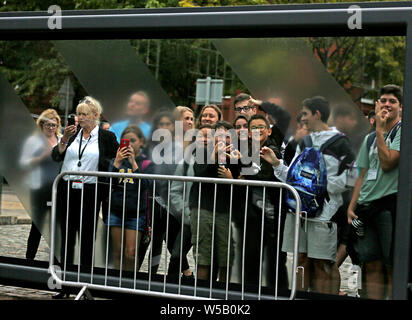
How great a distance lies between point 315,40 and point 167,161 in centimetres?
152

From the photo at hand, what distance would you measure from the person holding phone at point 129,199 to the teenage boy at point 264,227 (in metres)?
0.85

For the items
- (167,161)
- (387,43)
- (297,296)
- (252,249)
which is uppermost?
(387,43)

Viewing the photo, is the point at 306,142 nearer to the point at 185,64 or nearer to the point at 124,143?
the point at 185,64


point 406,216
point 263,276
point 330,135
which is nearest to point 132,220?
point 263,276

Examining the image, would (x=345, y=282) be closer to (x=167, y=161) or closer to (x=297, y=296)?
(x=297, y=296)

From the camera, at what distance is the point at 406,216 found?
177 inches

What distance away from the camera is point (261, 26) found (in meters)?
4.90

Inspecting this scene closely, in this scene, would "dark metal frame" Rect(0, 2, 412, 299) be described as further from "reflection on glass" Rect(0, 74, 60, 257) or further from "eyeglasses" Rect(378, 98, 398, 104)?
"reflection on glass" Rect(0, 74, 60, 257)

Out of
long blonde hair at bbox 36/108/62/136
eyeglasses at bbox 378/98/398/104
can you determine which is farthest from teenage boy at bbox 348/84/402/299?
long blonde hair at bbox 36/108/62/136

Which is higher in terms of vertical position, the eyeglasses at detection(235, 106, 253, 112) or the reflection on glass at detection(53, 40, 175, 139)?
the reflection on glass at detection(53, 40, 175, 139)

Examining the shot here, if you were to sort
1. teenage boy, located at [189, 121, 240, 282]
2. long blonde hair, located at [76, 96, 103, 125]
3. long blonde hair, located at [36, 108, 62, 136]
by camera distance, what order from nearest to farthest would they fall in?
teenage boy, located at [189, 121, 240, 282] → long blonde hair, located at [76, 96, 103, 125] → long blonde hair, located at [36, 108, 62, 136]

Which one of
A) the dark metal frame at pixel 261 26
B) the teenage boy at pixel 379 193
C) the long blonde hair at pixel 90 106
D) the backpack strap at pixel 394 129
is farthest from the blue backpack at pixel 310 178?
the long blonde hair at pixel 90 106

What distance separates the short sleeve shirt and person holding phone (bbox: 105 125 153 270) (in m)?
1.69

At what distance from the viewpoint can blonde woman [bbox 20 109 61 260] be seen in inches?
226
